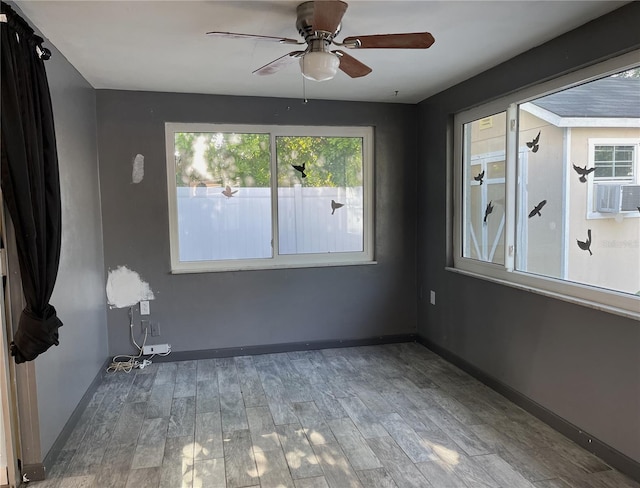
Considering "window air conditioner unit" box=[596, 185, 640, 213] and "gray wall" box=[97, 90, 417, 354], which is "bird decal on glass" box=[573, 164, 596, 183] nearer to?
"window air conditioner unit" box=[596, 185, 640, 213]

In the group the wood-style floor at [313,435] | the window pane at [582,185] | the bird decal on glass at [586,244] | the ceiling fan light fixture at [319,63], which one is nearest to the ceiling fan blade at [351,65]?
the ceiling fan light fixture at [319,63]

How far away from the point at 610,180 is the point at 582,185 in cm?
17

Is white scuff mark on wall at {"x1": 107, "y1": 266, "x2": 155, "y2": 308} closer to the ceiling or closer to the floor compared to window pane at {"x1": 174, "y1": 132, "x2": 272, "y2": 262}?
closer to the floor

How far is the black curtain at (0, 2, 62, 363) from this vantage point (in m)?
1.98

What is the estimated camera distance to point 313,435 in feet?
8.84

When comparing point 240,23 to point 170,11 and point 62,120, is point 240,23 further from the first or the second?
point 62,120

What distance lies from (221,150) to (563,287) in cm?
294

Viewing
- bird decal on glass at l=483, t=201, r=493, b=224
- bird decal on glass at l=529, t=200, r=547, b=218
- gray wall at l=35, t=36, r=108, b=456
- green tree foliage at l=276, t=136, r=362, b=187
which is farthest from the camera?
green tree foliage at l=276, t=136, r=362, b=187

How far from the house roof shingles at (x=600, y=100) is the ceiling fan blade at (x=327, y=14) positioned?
1.54 meters

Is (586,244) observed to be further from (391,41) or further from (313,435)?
(313,435)

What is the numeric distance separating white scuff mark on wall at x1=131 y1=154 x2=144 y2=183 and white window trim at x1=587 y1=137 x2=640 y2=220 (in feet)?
11.0

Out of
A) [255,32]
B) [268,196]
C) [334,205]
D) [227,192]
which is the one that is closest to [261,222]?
[268,196]

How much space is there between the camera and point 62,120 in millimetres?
2791

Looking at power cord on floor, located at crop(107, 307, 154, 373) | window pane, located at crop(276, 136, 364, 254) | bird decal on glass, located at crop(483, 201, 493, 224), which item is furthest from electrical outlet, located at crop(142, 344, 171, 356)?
bird decal on glass, located at crop(483, 201, 493, 224)
